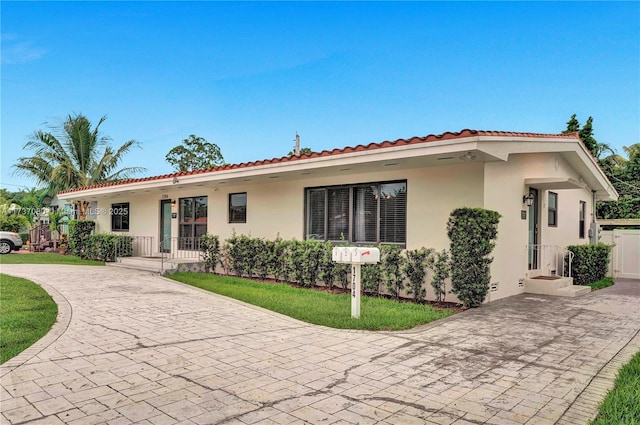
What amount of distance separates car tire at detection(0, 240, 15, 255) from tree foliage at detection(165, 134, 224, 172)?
54.7 ft

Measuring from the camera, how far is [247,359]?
467cm

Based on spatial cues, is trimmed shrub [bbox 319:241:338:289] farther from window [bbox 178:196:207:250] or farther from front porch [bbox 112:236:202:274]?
window [bbox 178:196:207:250]

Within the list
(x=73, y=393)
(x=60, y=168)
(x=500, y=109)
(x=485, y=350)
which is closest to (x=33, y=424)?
(x=73, y=393)

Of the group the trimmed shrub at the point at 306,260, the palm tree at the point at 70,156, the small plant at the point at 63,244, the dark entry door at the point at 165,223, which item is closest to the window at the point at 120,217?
the dark entry door at the point at 165,223

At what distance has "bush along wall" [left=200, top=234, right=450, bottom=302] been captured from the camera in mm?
8562

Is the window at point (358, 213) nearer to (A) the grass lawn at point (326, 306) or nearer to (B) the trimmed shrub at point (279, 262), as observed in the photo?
(B) the trimmed shrub at point (279, 262)

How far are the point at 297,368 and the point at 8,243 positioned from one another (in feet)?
70.9

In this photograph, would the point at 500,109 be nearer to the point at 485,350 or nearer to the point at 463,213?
the point at 463,213

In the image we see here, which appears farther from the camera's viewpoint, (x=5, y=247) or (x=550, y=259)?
(x=5, y=247)

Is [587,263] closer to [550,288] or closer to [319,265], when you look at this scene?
[550,288]

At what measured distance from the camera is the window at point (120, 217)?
57.6 feet

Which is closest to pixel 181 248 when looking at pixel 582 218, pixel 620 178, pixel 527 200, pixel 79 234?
pixel 79 234

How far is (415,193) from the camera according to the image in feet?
30.1

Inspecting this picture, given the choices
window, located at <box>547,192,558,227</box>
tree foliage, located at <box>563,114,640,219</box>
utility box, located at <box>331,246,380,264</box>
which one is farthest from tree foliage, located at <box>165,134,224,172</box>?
utility box, located at <box>331,246,380,264</box>
